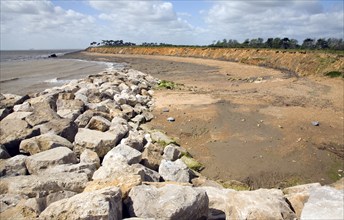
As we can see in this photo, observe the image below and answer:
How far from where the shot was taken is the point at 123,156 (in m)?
6.12

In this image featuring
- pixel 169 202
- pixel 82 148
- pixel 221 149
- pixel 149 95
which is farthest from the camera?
pixel 149 95

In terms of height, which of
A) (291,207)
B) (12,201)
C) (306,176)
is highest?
(12,201)

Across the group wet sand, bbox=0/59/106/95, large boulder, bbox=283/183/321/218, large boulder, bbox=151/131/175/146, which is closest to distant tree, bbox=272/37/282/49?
wet sand, bbox=0/59/106/95

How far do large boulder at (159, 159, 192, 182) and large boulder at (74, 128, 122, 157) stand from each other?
151 centimetres

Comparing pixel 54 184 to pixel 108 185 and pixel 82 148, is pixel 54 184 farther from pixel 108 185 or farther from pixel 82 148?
pixel 82 148

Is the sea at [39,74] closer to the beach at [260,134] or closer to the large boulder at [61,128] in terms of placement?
the beach at [260,134]

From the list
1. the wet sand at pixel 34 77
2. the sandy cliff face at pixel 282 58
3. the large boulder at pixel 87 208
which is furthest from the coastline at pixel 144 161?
the sandy cliff face at pixel 282 58

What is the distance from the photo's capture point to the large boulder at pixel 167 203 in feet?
12.3

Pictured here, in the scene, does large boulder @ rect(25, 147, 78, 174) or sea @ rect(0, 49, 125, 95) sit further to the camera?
sea @ rect(0, 49, 125, 95)

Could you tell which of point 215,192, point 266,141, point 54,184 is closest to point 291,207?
point 215,192

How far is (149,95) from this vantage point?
1631 cm

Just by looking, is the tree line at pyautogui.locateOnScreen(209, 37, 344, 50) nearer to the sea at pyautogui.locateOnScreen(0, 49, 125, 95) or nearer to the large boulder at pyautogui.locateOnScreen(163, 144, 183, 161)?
the sea at pyautogui.locateOnScreen(0, 49, 125, 95)

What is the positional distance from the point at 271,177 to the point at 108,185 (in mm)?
4575

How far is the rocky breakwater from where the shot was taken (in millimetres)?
3772
